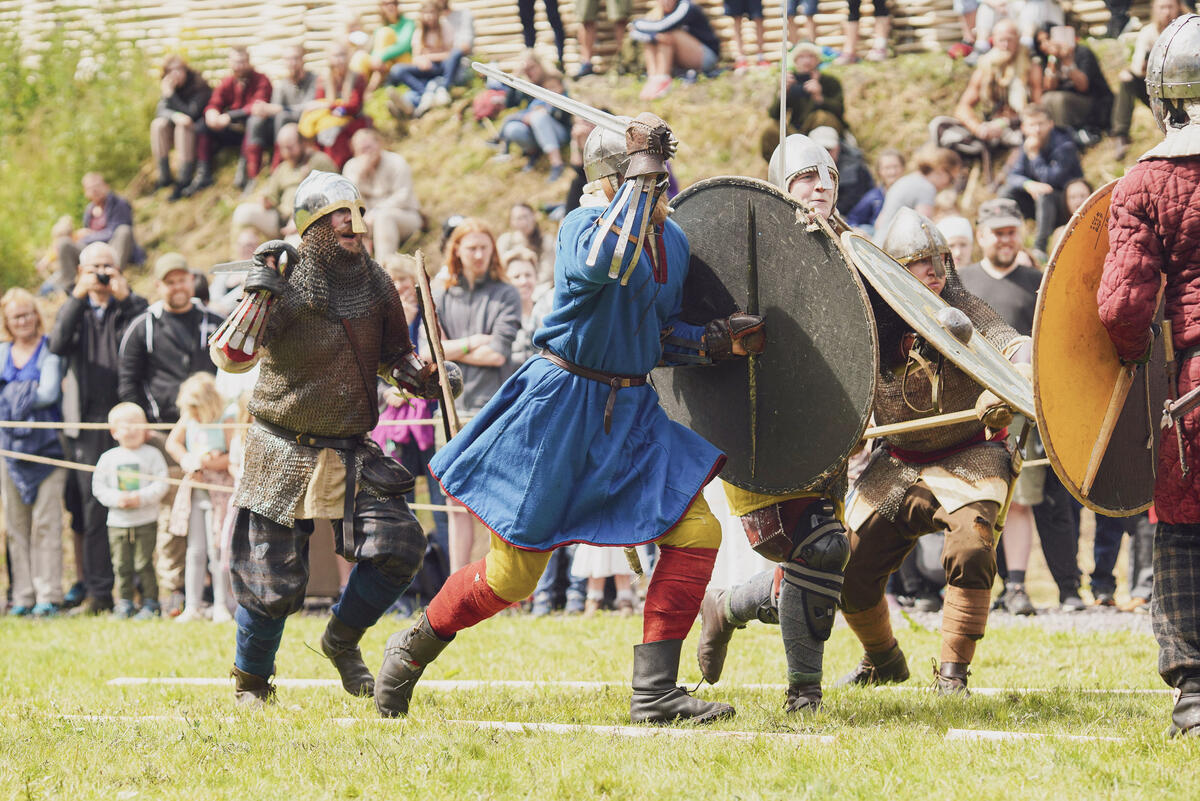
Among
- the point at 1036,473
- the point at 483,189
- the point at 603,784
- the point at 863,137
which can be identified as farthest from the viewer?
the point at 483,189

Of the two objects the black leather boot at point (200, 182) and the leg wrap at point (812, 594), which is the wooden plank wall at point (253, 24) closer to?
the black leather boot at point (200, 182)

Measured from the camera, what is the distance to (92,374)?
954 cm

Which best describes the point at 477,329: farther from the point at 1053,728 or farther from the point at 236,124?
the point at 236,124

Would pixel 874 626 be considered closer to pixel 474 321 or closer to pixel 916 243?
pixel 916 243

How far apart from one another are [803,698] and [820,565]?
43 cm

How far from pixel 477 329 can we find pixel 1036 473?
3.12 m

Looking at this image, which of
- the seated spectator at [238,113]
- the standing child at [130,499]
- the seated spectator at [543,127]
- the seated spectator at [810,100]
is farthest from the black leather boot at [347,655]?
the seated spectator at [238,113]

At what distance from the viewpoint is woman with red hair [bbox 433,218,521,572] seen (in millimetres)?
8500

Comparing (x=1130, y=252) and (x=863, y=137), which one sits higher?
(x=1130, y=252)

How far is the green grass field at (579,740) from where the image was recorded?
146 inches

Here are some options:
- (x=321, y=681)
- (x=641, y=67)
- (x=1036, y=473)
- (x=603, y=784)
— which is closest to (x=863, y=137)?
(x=641, y=67)

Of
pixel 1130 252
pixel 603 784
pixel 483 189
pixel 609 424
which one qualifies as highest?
pixel 1130 252

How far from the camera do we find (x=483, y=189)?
15.9 meters

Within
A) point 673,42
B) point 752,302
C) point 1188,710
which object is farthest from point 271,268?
point 673,42
